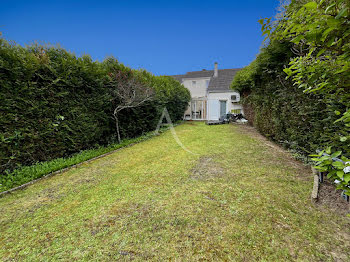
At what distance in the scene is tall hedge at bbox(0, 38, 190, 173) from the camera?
3.65 m

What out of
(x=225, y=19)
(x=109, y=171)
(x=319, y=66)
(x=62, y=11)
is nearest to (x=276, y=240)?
(x=319, y=66)

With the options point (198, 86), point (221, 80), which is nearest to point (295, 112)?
point (221, 80)

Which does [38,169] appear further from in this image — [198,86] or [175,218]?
[198,86]

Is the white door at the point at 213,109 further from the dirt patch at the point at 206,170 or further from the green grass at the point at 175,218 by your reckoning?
the green grass at the point at 175,218

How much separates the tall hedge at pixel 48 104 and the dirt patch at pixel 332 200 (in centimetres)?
623

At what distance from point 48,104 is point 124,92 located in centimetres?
251

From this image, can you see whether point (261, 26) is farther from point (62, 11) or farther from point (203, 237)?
point (62, 11)

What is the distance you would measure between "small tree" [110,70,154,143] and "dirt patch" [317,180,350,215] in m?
6.01

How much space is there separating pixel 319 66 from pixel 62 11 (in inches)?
488

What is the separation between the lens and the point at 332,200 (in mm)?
2562

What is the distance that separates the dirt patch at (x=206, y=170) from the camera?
3.55 m

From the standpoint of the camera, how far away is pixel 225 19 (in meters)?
11.9

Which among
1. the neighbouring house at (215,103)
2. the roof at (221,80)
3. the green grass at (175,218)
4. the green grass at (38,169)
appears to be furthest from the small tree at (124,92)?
the roof at (221,80)

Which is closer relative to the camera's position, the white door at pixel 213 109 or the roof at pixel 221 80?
the white door at pixel 213 109
